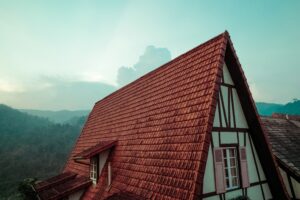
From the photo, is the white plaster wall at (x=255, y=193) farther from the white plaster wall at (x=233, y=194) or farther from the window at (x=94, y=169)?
the window at (x=94, y=169)

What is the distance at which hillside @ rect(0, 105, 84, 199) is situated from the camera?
66.8 meters

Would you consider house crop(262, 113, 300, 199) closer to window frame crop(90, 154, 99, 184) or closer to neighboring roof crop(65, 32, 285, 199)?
neighboring roof crop(65, 32, 285, 199)

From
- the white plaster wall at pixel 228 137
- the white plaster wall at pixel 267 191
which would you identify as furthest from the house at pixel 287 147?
the white plaster wall at pixel 228 137

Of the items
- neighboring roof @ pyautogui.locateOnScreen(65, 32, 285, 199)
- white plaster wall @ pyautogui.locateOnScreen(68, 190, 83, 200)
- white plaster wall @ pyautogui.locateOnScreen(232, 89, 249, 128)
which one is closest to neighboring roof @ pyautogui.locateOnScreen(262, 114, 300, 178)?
neighboring roof @ pyautogui.locateOnScreen(65, 32, 285, 199)

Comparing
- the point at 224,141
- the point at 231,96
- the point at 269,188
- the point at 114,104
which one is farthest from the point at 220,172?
the point at 114,104

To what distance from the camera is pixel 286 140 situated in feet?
49.5

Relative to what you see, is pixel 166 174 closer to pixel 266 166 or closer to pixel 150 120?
pixel 150 120

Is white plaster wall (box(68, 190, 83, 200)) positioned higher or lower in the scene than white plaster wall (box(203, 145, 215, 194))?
lower

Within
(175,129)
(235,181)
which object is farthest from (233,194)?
(175,129)

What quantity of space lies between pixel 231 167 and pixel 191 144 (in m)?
2.69

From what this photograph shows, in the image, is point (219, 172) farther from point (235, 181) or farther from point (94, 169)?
point (94, 169)

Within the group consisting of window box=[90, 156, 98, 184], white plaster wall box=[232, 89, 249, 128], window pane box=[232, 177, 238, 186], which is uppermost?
white plaster wall box=[232, 89, 249, 128]

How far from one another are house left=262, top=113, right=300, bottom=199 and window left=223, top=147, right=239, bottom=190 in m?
5.22

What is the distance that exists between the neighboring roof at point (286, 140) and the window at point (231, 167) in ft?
17.2
